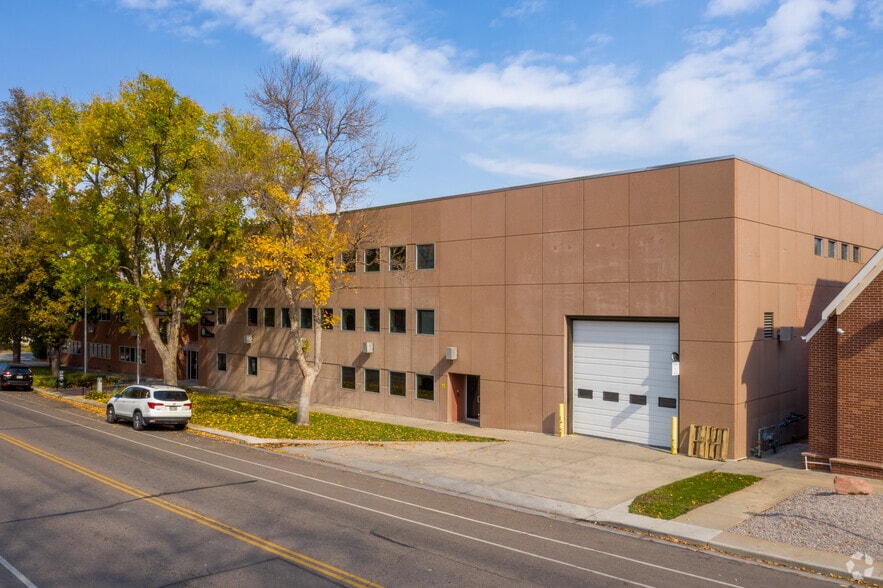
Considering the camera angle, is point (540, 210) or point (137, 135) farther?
point (137, 135)

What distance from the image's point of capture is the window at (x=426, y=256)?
29.8m

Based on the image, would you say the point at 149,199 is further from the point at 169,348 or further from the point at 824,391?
the point at 824,391

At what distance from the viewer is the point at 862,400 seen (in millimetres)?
18297

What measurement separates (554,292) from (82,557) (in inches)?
719

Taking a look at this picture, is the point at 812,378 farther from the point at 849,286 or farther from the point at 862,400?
the point at 849,286

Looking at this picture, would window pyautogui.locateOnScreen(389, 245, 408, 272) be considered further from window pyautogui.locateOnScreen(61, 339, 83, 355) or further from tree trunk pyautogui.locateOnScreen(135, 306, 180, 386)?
window pyautogui.locateOnScreen(61, 339, 83, 355)

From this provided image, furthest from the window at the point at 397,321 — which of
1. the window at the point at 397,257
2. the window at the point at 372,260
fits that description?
the window at the point at 372,260

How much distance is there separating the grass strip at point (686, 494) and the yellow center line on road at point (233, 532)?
25.0ft

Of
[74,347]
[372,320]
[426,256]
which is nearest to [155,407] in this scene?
[372,320]

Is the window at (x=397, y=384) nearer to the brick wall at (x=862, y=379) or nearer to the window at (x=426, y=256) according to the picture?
the window at (x=426, y=256)

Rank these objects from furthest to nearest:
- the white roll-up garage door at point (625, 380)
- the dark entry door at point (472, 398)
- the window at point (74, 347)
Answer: the window at point (74, 347), the dark entry door at point (472, 398), the white roll-up garage door at point (625, 380)

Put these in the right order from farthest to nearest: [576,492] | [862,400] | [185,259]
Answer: [185,259] → [862,400] → [576,492]

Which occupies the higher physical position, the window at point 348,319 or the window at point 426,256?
the window at point 426,256

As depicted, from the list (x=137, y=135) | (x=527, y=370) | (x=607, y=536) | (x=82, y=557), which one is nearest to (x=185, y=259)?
(x=137, y=135)
